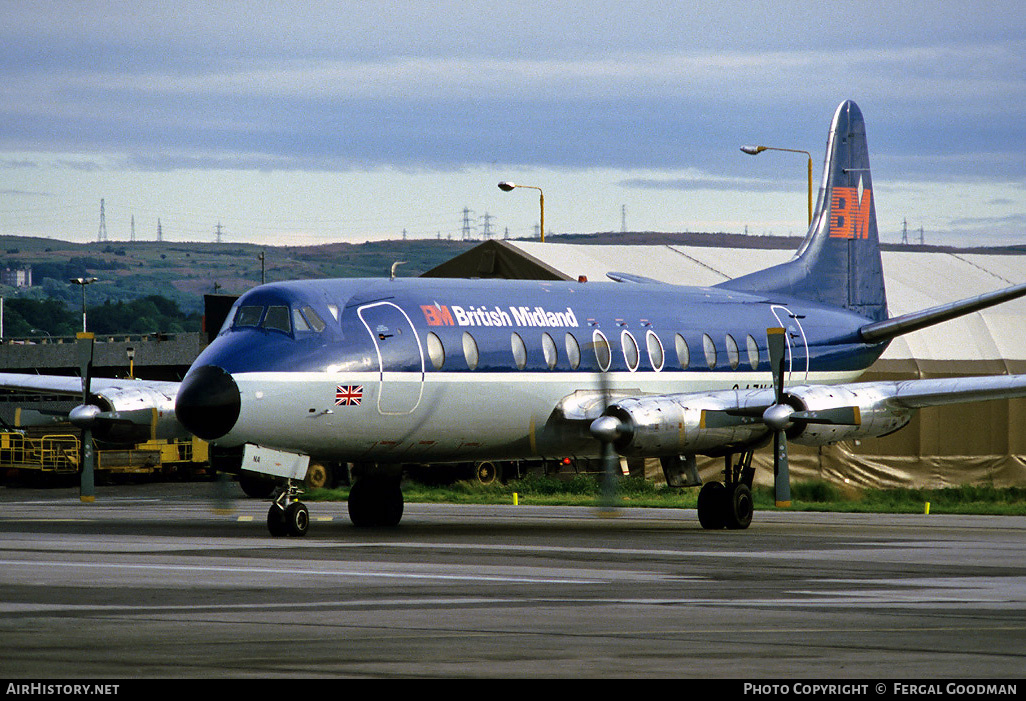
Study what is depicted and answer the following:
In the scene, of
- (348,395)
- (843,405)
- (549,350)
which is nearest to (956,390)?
(843,405)

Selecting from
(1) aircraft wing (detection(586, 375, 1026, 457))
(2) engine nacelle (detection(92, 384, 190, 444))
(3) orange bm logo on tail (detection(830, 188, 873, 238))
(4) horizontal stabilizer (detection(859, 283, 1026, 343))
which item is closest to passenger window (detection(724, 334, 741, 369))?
(1) aircraft wing (detection(586, 375, 1026, 457))

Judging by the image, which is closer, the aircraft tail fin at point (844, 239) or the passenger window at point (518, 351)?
the passenger window at point (518, 351)

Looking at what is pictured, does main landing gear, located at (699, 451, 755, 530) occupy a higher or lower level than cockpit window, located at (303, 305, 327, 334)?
lower

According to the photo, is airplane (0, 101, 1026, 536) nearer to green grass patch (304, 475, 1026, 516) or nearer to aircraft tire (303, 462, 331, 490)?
green grass patch (304, 475, 1026, 516)

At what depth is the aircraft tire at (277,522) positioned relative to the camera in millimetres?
25016

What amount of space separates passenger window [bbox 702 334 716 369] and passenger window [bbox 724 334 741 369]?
1.45ft

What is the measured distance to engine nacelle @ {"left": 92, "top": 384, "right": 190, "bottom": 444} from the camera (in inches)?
1066

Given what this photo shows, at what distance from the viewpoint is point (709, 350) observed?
30.7 metres

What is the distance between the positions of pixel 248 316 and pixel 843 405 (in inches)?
439

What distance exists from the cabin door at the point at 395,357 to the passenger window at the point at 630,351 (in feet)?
16.8

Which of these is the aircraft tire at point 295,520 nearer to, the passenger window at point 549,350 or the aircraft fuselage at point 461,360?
the aircraft fuselage at point 461,360

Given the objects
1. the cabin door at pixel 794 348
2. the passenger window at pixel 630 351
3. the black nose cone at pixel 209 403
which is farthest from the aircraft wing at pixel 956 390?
the black nose cone at pixel 209 403

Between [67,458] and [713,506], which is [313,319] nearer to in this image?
[713,506]

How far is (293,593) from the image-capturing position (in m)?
16.0
